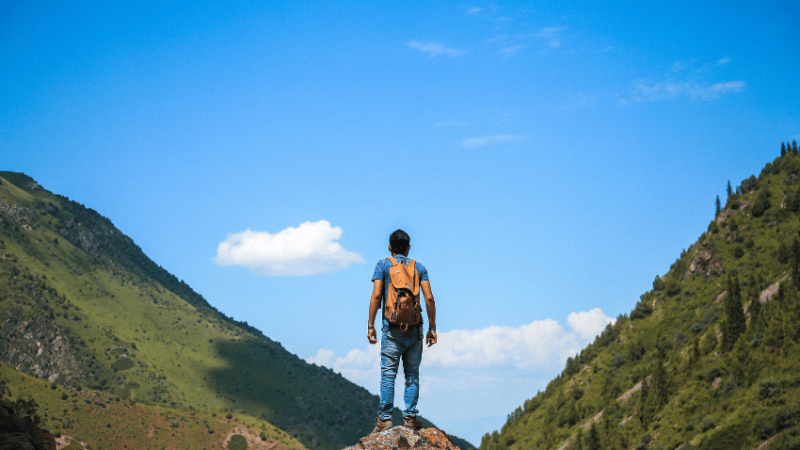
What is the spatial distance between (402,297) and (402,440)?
2.99 metres

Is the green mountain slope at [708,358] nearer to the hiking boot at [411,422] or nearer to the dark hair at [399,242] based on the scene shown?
the hiking boot at [411,422]

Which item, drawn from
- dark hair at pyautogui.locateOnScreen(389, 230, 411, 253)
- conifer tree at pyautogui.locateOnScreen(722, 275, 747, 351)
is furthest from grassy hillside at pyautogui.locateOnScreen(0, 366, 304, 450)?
dark hair at pyautogui.locateOnScreen(389, 230, 411, 253)

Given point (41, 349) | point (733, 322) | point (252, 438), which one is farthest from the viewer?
point (41, 349)

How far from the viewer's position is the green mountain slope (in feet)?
276

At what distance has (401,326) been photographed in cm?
1598

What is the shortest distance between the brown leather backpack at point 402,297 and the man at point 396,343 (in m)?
0.16

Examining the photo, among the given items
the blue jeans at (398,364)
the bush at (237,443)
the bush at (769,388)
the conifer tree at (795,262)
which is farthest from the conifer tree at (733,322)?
the bush at (237,443)

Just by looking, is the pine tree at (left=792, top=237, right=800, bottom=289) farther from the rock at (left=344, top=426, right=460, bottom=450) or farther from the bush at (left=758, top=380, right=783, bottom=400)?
the rock at (left=344, top=426, right=460, bottom=450)

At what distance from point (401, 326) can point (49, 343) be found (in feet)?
664

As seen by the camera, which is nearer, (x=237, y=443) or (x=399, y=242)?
(x=399, y=242)

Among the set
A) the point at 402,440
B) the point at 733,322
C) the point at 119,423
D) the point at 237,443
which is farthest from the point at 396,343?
the point at 237,443

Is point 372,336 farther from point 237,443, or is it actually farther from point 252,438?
point 252,438

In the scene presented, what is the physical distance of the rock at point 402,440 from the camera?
1587 cm

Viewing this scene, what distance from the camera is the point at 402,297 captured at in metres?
15.9
